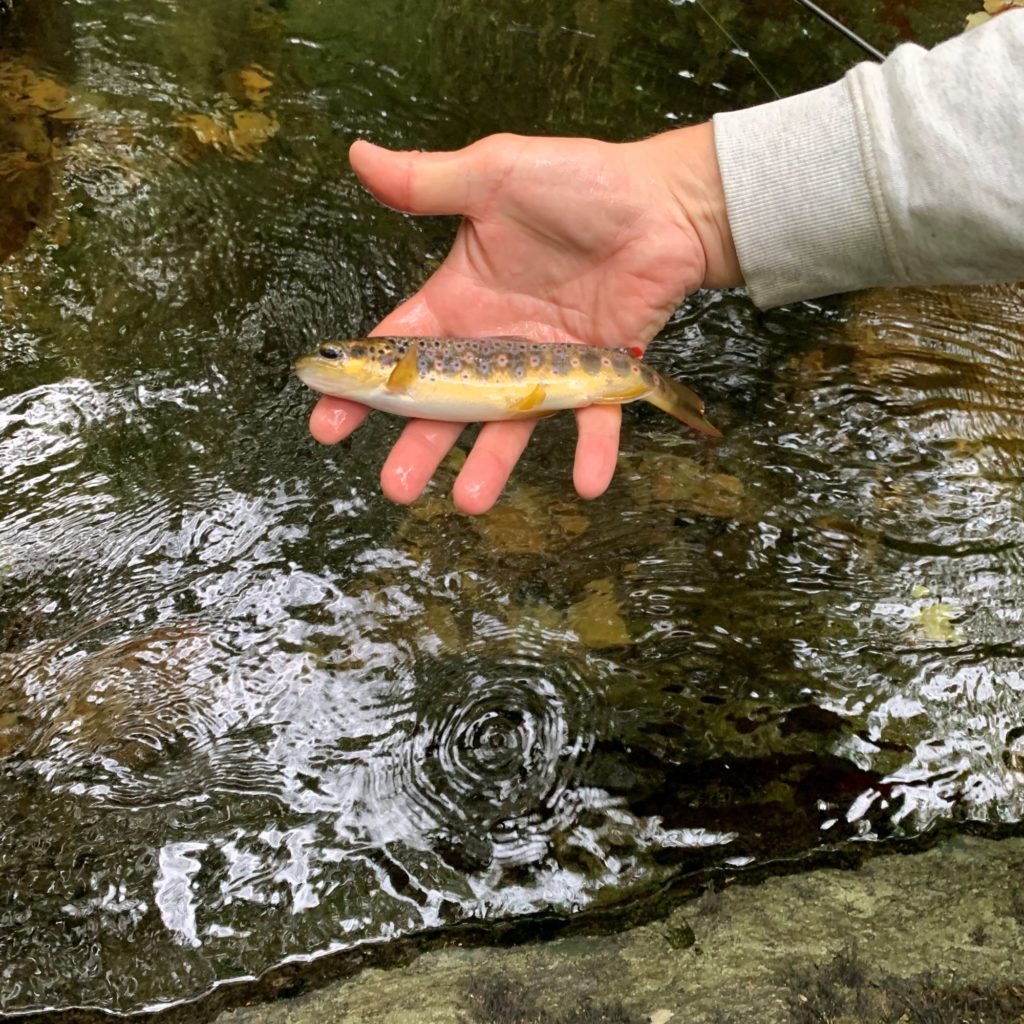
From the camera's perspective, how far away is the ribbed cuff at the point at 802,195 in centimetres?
321

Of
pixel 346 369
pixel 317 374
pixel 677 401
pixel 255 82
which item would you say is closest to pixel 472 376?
pixel 346 369

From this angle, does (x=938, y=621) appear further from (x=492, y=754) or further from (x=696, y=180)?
(x=696, y=180)

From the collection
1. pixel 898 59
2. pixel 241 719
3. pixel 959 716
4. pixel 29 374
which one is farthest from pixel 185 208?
pixel 959 716

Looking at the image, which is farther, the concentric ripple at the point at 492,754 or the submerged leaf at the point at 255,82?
the submerged leaf at the point at 255,82

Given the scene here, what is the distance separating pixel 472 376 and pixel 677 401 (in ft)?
3.29

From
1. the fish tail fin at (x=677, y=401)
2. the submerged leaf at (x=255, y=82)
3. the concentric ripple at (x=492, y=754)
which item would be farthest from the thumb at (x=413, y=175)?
the submerged leaf at (x=255, y=82)

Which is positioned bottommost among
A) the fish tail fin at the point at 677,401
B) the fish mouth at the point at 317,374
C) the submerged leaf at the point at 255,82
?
the fish tail fin at the point at 677,401

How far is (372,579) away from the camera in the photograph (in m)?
4.10

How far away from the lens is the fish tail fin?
3.89m

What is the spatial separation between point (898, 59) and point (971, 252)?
0.73 meters

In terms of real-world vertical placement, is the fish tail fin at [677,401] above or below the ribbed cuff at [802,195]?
below

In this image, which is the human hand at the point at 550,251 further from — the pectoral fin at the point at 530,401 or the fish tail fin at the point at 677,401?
the fish tail fin at the point at 677,401

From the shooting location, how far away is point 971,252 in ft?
10.2

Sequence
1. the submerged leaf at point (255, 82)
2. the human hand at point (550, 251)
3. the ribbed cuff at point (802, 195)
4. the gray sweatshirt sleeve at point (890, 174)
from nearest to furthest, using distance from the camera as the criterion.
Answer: the gray sweatshirt sleeve at point (890, 174) → the ribbed cuff at point (802, 195) → the human hand at point (550, 251) → the submerged leaf at point (255, 82)
